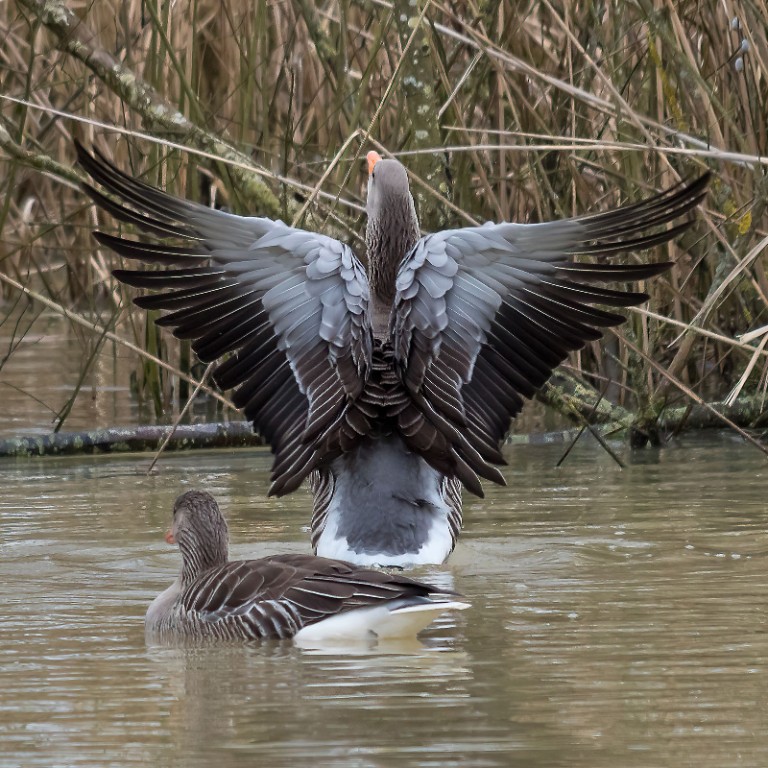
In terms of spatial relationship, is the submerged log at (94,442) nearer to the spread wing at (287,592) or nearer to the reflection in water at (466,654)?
the reflection in water at (466,654)

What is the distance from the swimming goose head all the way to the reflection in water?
0.80ft

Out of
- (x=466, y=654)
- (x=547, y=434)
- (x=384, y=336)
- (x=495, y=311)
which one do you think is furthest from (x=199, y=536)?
(x=547, y=434)

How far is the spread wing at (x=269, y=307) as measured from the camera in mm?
6852

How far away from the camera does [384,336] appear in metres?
7.17

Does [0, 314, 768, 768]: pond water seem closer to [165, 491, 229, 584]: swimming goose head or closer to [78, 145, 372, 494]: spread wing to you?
[165, 491, 229, 584]: swimming goose head

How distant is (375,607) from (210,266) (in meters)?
2.15

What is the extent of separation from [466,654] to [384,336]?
6.88ft

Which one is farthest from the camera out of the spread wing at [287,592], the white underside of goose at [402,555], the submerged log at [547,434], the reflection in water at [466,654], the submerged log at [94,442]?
the submerged log at [94,442]

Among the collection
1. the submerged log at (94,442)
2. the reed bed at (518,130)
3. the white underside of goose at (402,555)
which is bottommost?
the submerged log at (94,442)

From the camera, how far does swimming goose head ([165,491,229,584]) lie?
6348 millimetres

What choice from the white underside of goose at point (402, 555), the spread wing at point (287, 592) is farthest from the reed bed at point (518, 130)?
the spread wing at point (287, 592)

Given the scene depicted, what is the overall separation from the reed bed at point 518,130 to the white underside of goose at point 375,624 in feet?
9.81

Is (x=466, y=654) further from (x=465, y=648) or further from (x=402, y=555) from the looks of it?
(x=402, y=555)

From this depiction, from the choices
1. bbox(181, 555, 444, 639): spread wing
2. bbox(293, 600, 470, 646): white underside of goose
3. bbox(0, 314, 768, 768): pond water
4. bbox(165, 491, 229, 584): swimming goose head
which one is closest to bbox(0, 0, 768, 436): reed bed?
bbox(0, 314, 768, 768): pond water
